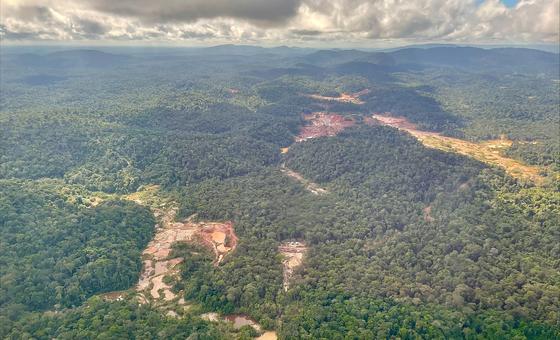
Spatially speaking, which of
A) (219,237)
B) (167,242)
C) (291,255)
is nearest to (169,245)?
(167,242)

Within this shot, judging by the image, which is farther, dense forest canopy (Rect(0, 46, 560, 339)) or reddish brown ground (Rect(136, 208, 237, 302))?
reddish brown ground (Rect(136, 208, 237, 302))

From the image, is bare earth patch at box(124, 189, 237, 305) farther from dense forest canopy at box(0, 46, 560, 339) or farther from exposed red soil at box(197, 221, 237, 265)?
dense forest canopy at box(0, 46, 560, 339)

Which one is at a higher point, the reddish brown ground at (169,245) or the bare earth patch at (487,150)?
the bare earth patch at (487,150)

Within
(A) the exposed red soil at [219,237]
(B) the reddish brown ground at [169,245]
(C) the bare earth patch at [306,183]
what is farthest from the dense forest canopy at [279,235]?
(A) the exposed red soil at [219,237]

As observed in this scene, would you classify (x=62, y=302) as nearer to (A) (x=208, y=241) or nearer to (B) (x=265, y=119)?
(A) (x=208, y=241)

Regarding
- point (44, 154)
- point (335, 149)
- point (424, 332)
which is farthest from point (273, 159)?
point (424, 332)

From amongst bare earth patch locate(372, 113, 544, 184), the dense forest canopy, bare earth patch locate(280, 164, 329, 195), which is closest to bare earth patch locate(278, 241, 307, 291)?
the dense forest canopy

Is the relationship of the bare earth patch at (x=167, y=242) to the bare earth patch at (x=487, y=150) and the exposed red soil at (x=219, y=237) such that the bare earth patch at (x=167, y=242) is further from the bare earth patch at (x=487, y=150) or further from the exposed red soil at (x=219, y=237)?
the bare earth patch at (x=487, y=150)

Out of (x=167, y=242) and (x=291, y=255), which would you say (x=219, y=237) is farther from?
(x=291, y=255)
